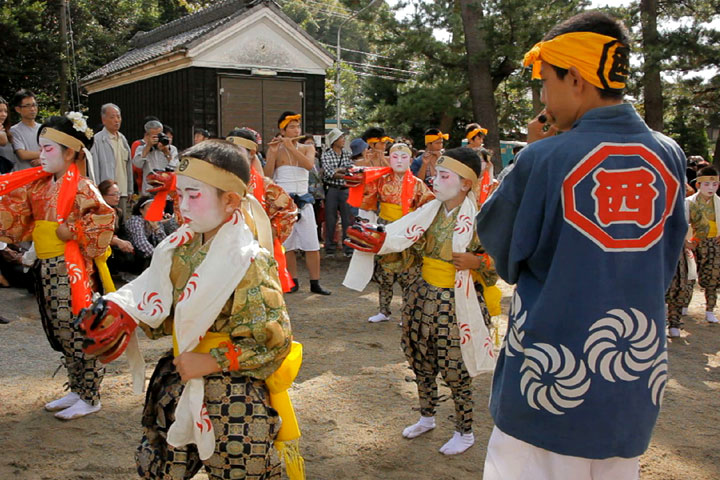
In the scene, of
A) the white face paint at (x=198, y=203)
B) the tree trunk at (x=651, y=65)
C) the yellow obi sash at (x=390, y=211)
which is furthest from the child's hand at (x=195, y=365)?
the tree trunk at (x=651, y=65)

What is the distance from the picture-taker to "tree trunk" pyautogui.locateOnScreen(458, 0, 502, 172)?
1266 cm

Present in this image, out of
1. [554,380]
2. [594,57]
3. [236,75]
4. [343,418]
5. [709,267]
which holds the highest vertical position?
[236,75]

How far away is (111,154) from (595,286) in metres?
7.32

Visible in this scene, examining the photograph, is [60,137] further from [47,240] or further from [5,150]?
[5,150]

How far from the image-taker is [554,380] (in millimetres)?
1896

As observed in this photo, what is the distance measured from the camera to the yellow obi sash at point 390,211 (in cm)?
680

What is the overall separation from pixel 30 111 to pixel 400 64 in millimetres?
8927

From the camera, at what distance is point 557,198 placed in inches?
74.5

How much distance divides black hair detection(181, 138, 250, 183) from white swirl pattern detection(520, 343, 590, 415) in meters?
1.26

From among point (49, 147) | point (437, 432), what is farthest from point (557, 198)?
point (49, 147)

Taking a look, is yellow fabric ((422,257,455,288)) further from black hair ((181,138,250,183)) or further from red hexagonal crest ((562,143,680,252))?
red hexagonal crest ((562,143,680,252))

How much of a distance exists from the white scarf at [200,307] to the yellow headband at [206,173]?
0.15 m

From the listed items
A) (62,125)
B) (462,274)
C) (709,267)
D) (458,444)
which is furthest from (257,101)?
(458,444)

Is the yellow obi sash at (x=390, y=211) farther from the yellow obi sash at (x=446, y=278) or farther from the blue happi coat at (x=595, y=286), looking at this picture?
the blue happi coat at (x=595, y=286)
